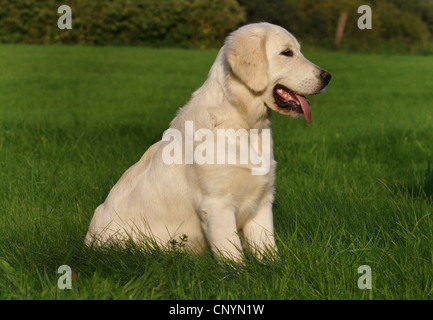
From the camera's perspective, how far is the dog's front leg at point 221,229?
119 inches

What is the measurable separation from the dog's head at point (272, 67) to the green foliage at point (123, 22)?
27.6 m

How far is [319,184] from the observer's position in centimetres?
470

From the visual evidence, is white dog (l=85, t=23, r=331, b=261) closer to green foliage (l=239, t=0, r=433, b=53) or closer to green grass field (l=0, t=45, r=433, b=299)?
green grass field (l=0, t=45, r=433, b=299)

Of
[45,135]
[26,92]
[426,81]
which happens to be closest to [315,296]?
[45,135]

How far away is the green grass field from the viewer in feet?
8.89

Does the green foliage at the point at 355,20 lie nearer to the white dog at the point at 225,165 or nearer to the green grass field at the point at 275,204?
the green grass field at the point at 275,204

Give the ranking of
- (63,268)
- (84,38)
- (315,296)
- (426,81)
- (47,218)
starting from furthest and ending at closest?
(84,38) → (426,81) → (47,218) → (63,268) → (315,296)

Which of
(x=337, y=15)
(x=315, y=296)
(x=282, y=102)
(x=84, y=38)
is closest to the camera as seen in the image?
(x=315, y=296)

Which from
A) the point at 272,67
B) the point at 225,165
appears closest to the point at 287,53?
the point at 272,67

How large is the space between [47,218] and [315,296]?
202 cm

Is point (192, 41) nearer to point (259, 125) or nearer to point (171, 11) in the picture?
point (171, 11)

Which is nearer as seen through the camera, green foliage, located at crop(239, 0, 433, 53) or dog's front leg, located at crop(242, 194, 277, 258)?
dog's front leg, located at crop(242, 194, 277, 258)

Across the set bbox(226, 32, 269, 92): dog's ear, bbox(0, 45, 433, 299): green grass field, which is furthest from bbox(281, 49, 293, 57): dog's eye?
bbox(0, 45, 433, 299): green grass field

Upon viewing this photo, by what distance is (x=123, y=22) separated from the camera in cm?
3069
